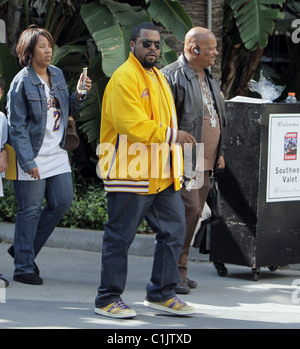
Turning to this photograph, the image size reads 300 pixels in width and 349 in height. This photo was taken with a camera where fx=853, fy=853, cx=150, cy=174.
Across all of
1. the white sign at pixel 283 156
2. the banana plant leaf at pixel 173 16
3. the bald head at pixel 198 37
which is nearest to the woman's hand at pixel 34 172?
the bald head at pixel 198 37

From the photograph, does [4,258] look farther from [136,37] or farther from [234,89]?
[234,89]

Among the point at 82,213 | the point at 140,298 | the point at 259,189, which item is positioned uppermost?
the point at 259,189

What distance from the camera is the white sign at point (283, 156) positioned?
23.1 feet

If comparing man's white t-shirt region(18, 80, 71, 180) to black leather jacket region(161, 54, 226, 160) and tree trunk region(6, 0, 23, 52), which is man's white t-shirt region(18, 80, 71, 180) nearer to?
black leather jacket region(161, 54, 226, 160)

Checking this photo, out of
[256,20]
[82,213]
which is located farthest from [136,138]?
[256,20]

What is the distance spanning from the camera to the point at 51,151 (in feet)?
22.3

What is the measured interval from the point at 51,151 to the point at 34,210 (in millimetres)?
491

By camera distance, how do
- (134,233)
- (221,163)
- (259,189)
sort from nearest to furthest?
(134,233), (221,163), (259,189)

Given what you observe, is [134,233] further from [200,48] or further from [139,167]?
[200,48]

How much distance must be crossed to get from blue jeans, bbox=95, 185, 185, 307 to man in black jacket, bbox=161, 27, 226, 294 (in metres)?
0.76

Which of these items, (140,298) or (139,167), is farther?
(140,298)

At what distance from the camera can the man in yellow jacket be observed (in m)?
5.45

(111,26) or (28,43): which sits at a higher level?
(111,26)
